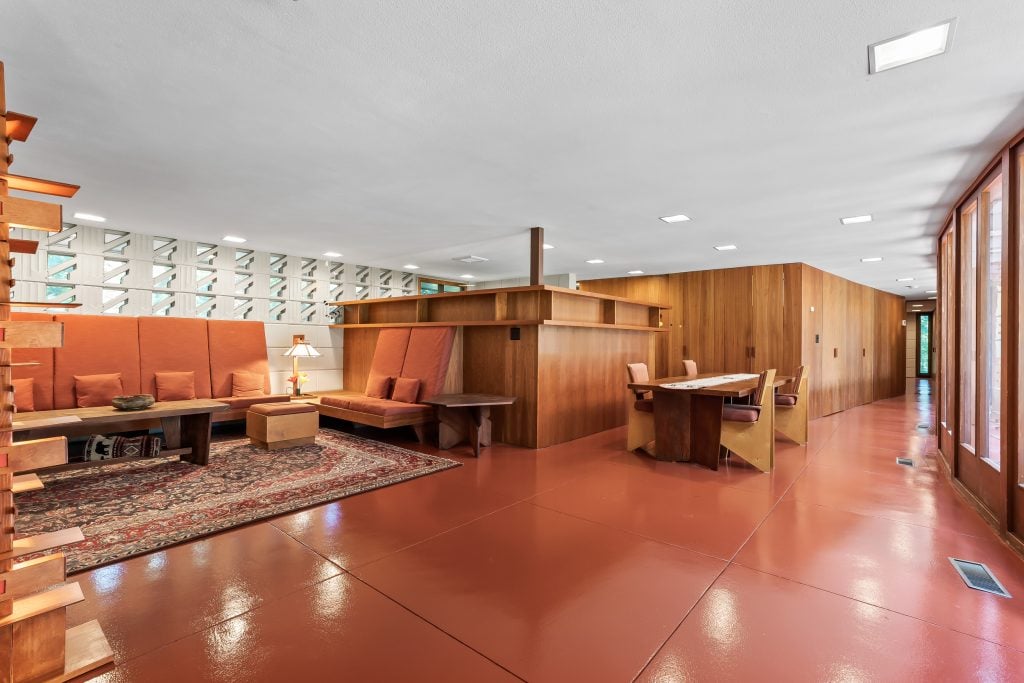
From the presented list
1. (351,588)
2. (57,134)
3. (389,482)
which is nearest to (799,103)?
(351,588)

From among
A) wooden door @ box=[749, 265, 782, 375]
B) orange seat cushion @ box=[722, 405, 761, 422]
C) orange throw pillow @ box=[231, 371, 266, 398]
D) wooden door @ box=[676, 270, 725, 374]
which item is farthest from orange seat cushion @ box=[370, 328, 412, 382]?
wooden door @ box=[749, 265, 782, 375]

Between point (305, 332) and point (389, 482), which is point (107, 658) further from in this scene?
point (305, 332)

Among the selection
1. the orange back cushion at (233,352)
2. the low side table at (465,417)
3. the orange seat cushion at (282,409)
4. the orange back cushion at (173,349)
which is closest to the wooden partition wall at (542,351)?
the low side table at (465,417)

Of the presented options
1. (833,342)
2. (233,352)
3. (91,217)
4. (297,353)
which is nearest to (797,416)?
(833,342)

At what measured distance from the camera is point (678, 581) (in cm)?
226

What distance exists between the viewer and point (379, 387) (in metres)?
6.02

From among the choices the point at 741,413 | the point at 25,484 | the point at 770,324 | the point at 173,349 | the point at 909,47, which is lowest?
the point at 741,413

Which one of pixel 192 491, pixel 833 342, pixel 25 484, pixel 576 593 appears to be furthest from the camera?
pixel 833 342

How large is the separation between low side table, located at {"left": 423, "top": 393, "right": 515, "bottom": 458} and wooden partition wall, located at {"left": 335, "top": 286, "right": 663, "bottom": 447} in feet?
0.95

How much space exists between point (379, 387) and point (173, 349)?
2.63 m

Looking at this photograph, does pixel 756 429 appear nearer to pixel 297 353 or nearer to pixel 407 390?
pixel 407 390

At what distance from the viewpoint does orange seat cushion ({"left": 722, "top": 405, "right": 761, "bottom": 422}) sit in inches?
170

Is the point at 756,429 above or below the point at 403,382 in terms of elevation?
below

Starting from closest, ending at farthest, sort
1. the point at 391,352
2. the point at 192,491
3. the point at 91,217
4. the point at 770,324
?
the point at 192,491 < the point at 91,217 < the point at 391,352 < the point at 770,324
